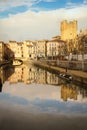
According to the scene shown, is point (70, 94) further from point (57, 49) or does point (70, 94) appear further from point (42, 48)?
point (42, 48)

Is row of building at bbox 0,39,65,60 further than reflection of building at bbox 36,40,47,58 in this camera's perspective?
No

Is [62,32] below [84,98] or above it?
above

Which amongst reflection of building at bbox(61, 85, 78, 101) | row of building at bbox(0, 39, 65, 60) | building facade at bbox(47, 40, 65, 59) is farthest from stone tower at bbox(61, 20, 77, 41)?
reflection of building at bbox(61, 85, 78, 101)

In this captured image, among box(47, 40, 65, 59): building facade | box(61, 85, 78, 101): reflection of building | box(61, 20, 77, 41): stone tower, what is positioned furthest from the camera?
box(47, 40, 65, 59): building facade

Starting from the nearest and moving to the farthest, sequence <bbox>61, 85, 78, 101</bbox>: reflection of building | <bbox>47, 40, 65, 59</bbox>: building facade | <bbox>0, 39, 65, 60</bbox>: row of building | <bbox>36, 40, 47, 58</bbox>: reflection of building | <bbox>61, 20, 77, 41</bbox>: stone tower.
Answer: <bbox>61, 85, 78, 101</bbox>: reflection of building → <bbox>61, 20, 77, 41</bbox>: stone tower → <bbox>0, 39, 65, 60</bbox>: row of building → <bbox>47, 40, 65, 59</bbox>: building facade → <bbox>36, 40, 47, 58</bbox>: reflection of building

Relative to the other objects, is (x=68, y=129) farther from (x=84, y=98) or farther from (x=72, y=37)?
(x=72, y=37)

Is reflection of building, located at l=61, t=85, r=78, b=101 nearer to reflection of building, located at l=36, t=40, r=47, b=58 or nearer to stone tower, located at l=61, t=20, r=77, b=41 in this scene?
stone tower, located at l=61, t=20, r=77, b=41

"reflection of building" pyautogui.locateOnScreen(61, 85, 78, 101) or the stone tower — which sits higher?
the stone tower

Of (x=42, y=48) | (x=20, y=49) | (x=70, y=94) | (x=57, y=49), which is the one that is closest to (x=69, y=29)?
(x=20, y=49)

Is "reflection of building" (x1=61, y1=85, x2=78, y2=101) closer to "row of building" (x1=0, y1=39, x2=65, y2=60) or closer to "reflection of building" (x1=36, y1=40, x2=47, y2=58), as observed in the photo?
"row of building" (x1=0, y1=39, x2=65, y2=60)

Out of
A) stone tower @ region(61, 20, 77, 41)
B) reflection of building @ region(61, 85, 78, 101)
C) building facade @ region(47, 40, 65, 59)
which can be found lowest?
reflection of building @ region(61, 85, 78, 101)

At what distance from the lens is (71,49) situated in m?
21.4

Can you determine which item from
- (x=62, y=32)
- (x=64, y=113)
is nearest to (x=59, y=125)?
(x=64, y=113)

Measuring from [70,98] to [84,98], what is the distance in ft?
1.08
